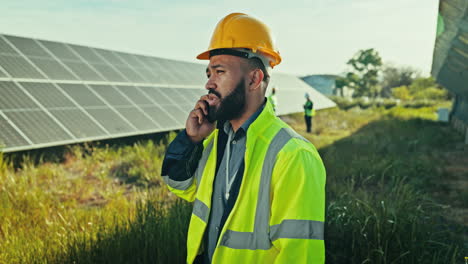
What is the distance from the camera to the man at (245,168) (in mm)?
1702

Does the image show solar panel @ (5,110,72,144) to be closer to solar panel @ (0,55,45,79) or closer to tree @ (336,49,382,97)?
solar panel @ (0,55,45,79)

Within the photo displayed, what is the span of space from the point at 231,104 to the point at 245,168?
1.27 feet

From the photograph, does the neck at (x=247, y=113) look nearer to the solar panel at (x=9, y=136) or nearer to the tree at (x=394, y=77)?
the solar panel at (x=9, y=136)

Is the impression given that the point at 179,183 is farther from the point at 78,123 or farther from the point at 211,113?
the point at 78,123

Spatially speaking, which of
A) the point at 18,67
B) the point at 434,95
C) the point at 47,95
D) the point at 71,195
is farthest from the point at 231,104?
the point at 434,95

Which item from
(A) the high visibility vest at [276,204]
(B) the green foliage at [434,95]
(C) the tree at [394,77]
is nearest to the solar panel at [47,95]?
(A) the high visibility vest at [276,204]

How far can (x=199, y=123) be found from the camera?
2.25m

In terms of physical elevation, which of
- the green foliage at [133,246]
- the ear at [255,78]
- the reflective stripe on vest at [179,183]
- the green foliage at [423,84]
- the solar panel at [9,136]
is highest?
the ear at [255,78]

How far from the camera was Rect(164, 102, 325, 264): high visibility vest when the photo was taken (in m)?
1.67

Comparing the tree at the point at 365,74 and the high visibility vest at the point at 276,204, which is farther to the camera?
the tree at the point at 365,74

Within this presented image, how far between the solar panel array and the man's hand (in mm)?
6440

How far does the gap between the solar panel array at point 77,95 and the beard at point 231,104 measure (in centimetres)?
668

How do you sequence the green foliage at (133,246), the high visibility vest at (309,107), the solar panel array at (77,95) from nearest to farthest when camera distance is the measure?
the green foliage at (133,246) → the solar panel array at (77,95) → the high visibility vest at (309,107)

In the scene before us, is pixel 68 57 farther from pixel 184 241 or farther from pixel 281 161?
pixel 281 161
